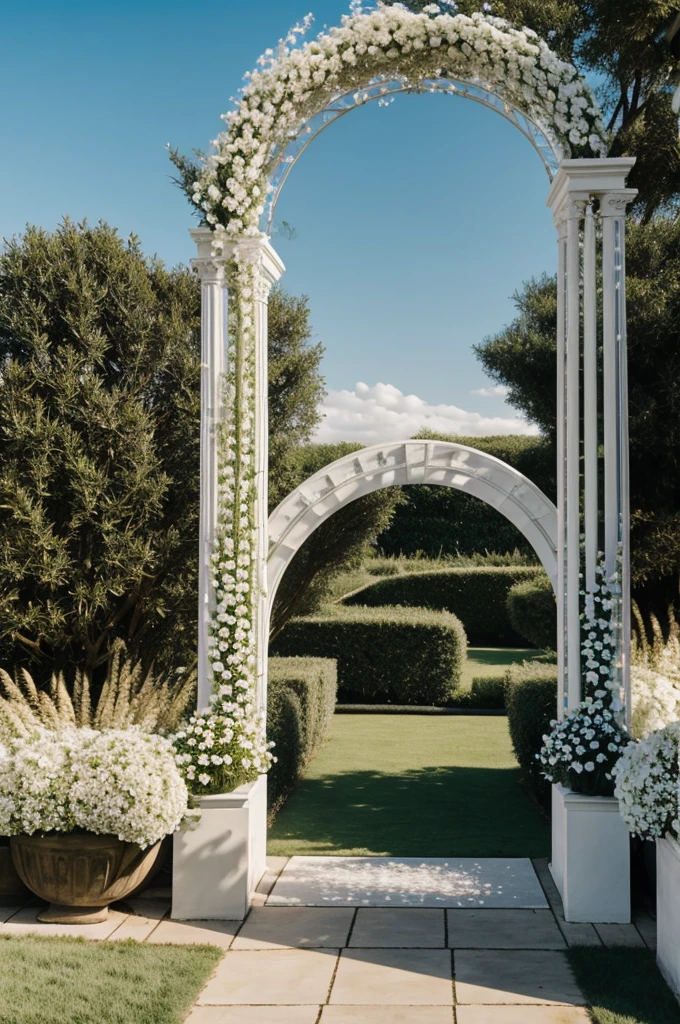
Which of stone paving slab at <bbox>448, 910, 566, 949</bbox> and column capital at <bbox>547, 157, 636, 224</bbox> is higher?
column capital at <bbox>547, 157, 636, 224</bbox>

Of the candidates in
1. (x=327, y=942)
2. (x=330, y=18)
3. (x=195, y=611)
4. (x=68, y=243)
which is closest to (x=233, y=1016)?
(x=327, y=942)

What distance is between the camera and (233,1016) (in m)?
3.35

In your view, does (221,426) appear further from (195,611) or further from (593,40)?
(593,40)

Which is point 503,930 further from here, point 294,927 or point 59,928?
point 59,928

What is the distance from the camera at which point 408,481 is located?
525 cm

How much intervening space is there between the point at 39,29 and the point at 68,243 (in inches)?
90.5

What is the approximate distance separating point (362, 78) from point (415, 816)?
14.6 ft

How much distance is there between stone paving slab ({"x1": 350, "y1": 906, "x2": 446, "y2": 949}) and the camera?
13.2 ft

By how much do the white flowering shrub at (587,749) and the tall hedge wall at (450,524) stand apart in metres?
13.5

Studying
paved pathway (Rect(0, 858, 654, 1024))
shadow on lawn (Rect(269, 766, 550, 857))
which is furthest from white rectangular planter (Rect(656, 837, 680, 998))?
shadow on lawn (Rect(269, 766, 550, 857))

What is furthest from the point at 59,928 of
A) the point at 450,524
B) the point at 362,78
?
the point at 450,524

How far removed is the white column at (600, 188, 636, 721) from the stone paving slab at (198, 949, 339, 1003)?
182 centimetres

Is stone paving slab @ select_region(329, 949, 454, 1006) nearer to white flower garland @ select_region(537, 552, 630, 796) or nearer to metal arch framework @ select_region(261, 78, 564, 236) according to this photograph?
white flower garland @ select_region(537, 552, 630, 796)

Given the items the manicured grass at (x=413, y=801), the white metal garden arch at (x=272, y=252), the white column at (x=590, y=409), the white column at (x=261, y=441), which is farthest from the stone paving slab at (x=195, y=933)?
the white column at (x=590, y=409)
